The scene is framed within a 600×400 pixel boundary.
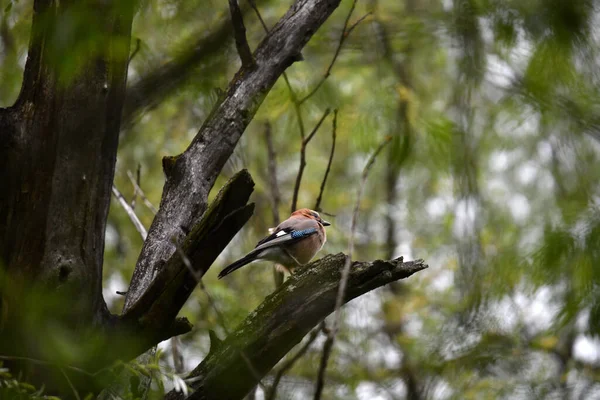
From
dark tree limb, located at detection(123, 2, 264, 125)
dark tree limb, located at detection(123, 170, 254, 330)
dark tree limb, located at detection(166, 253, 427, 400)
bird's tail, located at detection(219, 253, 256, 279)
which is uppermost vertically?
dark tree limb, located at detection(123, 2, 264, 125)

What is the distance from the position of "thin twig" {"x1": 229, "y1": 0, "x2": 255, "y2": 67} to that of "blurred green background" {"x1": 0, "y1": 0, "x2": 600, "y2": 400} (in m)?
0.16

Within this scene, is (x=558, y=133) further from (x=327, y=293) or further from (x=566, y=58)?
(x=327, y=293)

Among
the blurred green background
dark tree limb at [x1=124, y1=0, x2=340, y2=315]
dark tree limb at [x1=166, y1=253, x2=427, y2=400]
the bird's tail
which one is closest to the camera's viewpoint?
dark tree limb at [x1=166, y1=253, x2=427, y2=400]

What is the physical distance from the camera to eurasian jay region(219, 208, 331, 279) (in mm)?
5750

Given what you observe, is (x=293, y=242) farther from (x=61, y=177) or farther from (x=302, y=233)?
(x=61, y=177)

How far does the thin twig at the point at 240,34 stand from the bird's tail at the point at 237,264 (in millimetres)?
1388

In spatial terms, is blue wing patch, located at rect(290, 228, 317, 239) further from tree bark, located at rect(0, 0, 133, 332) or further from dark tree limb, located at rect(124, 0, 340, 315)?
tree bark, located at rect(0, 0, 133, 332)

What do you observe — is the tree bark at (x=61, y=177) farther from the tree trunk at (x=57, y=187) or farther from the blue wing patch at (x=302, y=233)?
the blue wing patch at (x=302, y=233)

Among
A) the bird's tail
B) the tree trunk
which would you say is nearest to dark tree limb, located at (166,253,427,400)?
the tree trunk

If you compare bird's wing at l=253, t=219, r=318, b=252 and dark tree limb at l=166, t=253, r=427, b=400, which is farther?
bird's wing at l=253, t=219, r=318, b=252

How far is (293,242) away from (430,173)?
11.1ft

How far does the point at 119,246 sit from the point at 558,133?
24.1ft

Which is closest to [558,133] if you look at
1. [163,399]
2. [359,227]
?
[163,399]

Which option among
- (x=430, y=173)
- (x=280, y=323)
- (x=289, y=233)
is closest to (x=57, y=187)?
(x=280, y=323)
